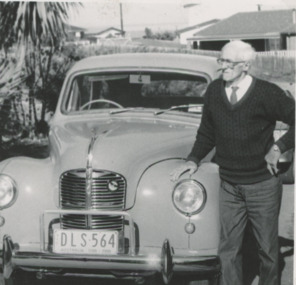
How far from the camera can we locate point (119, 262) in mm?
3934

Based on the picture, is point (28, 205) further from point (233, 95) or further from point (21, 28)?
point (21, 28)

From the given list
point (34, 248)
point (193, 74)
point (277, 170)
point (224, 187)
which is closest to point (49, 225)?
point (34, 248)

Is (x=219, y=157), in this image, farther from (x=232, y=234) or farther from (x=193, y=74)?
(x=193, y=74)

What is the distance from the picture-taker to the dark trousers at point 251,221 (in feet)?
12.8

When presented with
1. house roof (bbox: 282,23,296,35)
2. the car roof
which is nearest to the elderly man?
the car roof

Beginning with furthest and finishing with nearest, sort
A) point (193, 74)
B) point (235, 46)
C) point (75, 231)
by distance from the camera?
1. point (193, 74)
2. point (75, 231)
3. point (235, 46)

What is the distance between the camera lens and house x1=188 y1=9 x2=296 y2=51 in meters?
28.3

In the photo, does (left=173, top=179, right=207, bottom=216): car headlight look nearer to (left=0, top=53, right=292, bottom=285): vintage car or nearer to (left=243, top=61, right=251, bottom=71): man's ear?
(left=0, top=53, right=292, bottom=285): vintage car

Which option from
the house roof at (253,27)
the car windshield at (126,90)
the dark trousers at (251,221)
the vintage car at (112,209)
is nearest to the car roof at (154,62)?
the car windshield at (126,90)

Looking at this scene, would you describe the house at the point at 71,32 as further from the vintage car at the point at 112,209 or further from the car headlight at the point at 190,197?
the car headlight at the point at 190,197

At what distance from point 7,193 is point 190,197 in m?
1.28

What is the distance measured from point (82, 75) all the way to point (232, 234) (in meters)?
2.36

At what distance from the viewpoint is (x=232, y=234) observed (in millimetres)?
4043

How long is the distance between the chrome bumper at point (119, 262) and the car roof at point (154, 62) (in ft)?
6.27
